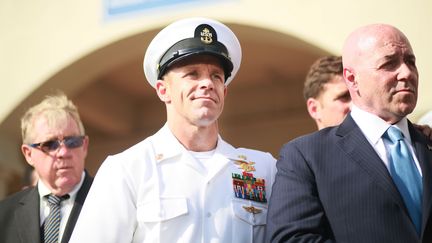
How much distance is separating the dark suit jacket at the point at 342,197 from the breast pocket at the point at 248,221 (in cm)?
21

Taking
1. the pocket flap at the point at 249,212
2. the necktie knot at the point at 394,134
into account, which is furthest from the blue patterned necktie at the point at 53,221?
the necktie knot at the point at 394,134

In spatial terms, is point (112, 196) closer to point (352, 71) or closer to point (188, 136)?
point (188, 136)

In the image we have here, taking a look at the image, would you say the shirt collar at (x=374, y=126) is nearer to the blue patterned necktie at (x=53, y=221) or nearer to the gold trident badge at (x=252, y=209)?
the gold trident badge at (x=252, y=209)

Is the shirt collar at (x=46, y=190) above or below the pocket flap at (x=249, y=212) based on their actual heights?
above

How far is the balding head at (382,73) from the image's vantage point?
84.0 inches

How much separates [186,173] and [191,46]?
1.39 ft

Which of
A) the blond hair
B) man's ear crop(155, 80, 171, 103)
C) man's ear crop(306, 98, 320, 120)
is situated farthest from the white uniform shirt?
the blond hair

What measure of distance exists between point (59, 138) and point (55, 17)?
2.81 meters

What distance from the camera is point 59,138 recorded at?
3348 mm

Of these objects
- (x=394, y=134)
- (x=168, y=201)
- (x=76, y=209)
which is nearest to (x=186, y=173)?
(x=168, y=201)

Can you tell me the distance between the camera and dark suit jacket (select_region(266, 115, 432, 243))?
1.98 metres

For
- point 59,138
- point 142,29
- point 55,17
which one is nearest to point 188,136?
point 59,138

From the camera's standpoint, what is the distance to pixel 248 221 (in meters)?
2.31

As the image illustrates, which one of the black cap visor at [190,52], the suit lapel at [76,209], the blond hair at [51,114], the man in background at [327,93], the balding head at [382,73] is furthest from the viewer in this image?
the blond hair at [51,114]
